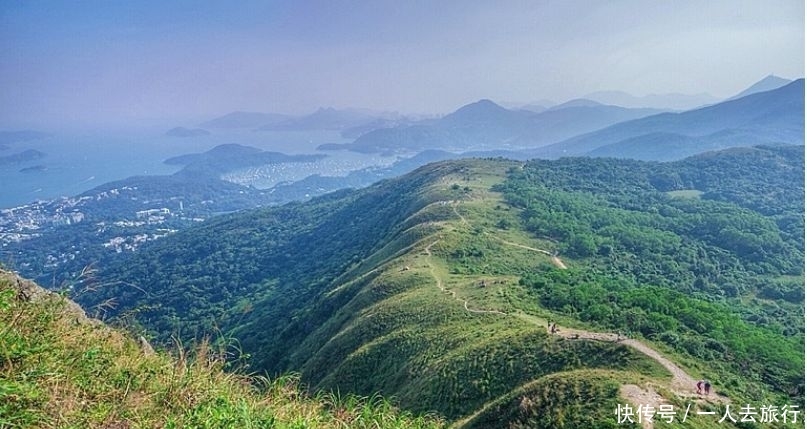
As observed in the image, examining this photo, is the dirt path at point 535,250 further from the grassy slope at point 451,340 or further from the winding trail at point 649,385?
the winding trail at point 649,385

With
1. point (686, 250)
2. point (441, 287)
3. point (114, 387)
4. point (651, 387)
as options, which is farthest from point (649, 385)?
point (686, 250)

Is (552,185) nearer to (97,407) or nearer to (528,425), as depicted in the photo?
(528,425)

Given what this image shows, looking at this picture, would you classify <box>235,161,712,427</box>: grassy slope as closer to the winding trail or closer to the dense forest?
the winding trail

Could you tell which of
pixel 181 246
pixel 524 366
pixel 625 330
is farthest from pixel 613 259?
pixel 181 246

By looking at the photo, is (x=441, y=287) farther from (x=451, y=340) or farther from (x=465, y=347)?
(x=465, y=347)

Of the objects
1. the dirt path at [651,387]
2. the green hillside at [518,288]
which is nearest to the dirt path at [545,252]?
the green hillside at [518,288]

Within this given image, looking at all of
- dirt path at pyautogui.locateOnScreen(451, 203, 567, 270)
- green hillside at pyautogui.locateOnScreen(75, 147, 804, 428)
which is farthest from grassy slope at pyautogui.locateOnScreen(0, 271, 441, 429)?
dirt path at pyautogui.locateOnScreen(451, 203, 567, 270)
